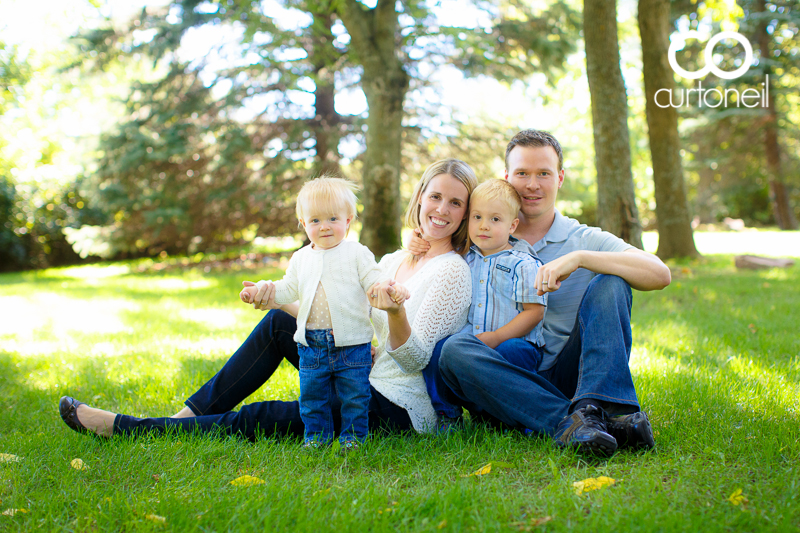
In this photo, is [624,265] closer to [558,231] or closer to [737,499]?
[558,231]

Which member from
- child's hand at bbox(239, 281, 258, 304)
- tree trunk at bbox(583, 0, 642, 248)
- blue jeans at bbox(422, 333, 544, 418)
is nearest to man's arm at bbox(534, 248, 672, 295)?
blue jeans at bbox(422, 333, 544, 418)

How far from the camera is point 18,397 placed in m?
3.37

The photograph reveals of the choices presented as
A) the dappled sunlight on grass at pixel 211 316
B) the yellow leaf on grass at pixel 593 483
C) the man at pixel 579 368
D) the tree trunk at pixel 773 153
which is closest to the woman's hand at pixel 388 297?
the man at pixel 579 368

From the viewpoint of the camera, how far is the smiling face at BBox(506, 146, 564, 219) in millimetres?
2646

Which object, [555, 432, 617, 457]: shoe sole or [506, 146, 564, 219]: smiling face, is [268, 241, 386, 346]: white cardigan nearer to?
[506, 146, 564, 219]: smiling face

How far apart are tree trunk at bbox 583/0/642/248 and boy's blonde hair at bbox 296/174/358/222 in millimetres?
5208

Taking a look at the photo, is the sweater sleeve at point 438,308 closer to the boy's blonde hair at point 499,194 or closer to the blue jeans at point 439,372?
the blue jeans at point 439,372

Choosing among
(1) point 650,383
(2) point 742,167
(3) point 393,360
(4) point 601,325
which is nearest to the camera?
(4) point 601,325

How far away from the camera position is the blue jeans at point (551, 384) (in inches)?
88.9

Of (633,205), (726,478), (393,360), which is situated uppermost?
(633,205)

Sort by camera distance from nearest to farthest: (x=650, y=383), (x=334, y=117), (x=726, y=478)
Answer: (x=726, y=478) < (x=650, y=383) < (x=334, y=117)

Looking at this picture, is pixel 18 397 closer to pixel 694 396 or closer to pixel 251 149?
pixel 694 396

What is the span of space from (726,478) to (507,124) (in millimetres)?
11341

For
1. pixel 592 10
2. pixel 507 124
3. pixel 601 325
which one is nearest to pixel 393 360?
pixel 601 325
